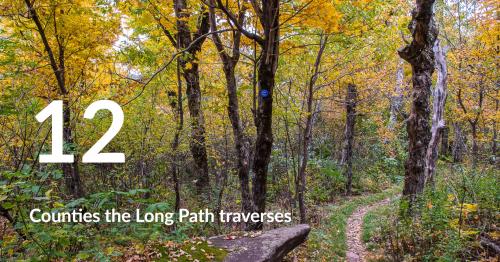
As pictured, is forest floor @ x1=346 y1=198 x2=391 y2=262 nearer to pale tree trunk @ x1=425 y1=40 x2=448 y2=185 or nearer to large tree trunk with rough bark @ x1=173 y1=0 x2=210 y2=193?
pale tree trunk @ x1=425 y1=40 x2=448 y2=185

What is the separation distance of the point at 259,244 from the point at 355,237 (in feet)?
15.7

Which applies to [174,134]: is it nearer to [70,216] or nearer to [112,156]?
[112,156]

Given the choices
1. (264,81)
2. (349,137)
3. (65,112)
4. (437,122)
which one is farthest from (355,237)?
(349,137)

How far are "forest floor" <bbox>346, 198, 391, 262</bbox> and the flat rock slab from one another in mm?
2060

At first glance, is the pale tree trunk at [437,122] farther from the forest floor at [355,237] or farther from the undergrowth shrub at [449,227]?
the forest floor at [355,237]

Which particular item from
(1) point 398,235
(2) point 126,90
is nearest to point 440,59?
(1) point 398,235

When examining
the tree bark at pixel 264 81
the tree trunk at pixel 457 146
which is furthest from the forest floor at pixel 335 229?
the tree trunk at pixel 457 146

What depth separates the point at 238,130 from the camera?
7.07m

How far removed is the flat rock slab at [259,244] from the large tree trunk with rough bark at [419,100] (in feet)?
10.4

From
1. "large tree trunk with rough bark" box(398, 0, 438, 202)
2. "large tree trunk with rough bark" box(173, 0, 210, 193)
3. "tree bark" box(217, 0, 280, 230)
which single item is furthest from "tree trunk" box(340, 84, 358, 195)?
"tree bark" box(217, 0, 280, 230)

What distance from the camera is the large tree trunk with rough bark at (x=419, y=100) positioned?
7539mm

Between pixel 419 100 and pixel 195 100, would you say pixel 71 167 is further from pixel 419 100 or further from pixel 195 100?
pixel 419 100

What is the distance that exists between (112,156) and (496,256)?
6932 mm

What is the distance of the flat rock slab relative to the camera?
199 inches
